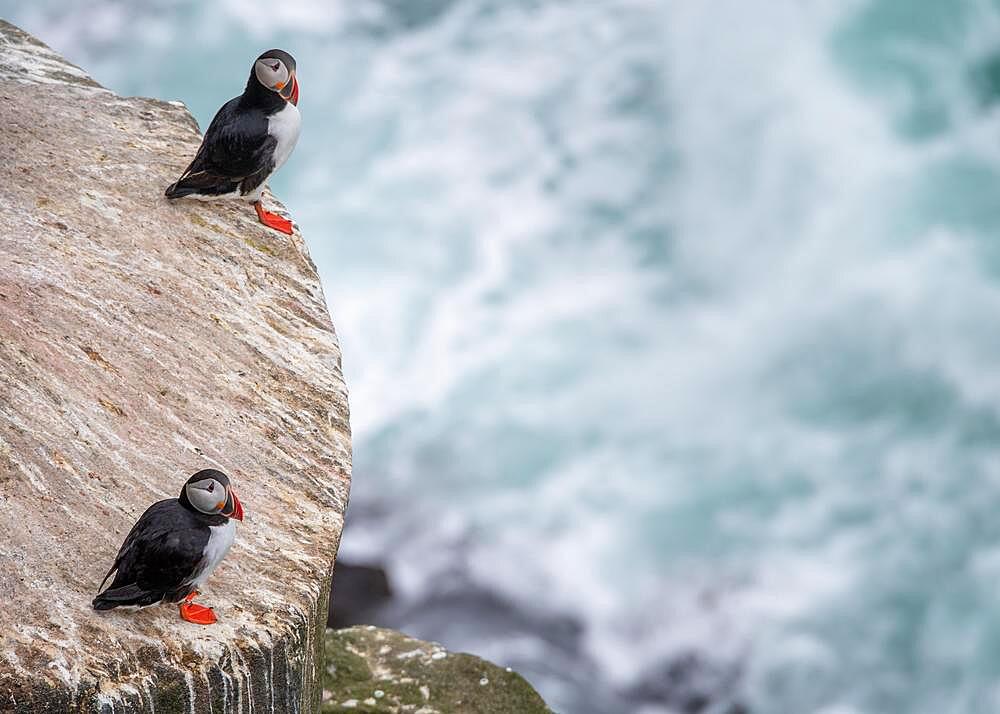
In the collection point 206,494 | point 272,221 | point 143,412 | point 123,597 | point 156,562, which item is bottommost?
point 123,597

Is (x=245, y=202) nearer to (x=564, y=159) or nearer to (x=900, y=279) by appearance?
(x=900, y=279)

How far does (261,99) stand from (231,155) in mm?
316

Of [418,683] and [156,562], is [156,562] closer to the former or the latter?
[156,562]

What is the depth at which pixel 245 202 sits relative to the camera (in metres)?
6.92

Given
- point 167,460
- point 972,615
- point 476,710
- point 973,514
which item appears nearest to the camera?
point 167,460

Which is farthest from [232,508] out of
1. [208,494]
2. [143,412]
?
[143,412]

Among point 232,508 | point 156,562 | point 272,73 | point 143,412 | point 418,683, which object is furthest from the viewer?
point 418,683

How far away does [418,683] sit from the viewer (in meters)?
7.79

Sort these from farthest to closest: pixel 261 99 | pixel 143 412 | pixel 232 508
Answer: pixel 261 99 < pixel 143 412 < pixel 232 508

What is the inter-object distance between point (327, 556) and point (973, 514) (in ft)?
33.7

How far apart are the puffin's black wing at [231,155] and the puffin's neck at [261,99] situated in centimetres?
3

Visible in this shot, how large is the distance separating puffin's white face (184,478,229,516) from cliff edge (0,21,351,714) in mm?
454

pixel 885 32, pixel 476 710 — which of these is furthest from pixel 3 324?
pixel 885 32

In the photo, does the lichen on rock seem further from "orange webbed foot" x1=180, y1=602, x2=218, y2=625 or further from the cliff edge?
"orange webbed foot" x1=180, y1=602, x2=218, y2=625
